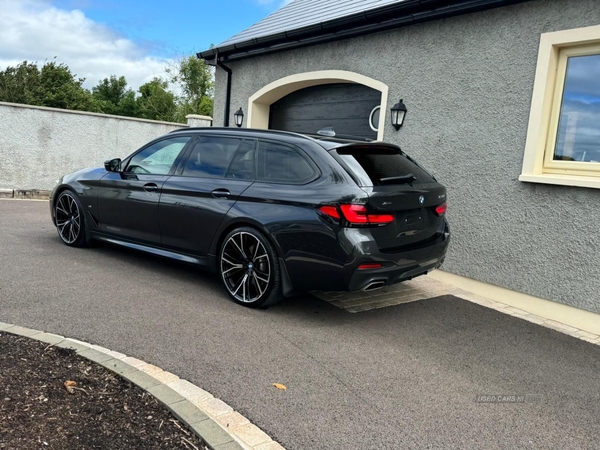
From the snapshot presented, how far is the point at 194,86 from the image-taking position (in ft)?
126

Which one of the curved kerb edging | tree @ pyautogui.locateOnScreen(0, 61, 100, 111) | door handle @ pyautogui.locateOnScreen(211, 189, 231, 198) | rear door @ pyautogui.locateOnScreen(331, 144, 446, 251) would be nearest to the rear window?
rear door @ pyautogui.locateOnScreen(331, 144, 446, 251)

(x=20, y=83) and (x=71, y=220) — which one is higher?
(x=20, y=83)

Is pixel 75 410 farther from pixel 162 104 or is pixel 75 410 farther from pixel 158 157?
pixel 162 104

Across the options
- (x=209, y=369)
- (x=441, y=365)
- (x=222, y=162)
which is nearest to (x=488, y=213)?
(x=441, y=365)

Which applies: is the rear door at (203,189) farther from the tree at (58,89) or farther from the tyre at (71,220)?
the tree at (58,89)

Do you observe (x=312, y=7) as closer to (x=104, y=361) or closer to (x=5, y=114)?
(x=5, y=114)

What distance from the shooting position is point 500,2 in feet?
19.0

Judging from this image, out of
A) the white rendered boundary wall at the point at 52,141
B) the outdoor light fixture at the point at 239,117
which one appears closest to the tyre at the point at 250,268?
the outdoor light fixture at the point at 239,117

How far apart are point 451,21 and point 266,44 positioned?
377cm

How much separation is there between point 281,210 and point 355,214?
73 centimetres

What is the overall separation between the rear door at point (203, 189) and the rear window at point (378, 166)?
1.02m

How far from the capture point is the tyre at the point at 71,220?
21.6ft

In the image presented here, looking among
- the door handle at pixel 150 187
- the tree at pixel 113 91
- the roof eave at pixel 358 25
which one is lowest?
the door handle at pixel 150 187

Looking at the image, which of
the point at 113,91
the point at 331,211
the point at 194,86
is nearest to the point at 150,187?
the point at 331,211
